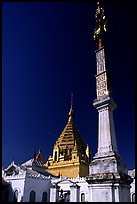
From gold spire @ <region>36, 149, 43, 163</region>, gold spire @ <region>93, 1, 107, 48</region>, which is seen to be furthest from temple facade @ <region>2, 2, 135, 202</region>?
gold spire @ <region>36, 149, 43, 163</region>

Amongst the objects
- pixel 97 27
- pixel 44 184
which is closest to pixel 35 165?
pixel 44 184

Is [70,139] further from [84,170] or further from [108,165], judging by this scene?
[108,165]

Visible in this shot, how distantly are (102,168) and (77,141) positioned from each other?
23.8 m

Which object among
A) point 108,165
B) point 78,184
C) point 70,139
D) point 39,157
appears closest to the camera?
point 108,165

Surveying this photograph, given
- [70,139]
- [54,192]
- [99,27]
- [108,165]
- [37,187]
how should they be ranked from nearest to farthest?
[108,165]
[99,27]
[37,187]
[54,192]
[70,139]

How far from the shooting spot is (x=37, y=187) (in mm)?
22547

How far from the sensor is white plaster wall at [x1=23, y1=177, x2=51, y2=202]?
69.2 feet

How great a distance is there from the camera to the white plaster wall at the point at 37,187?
2109 centimetres

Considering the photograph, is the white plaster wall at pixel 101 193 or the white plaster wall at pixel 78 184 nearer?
the white plaster wall at pixel 101 193

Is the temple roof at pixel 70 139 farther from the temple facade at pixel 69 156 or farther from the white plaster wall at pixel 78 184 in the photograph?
the white plaster wall at pixel 78 184

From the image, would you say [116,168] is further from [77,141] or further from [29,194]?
[77,141]

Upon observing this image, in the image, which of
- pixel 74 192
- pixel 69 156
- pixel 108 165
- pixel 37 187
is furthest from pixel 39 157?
pixel 108 165

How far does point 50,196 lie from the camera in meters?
23.0

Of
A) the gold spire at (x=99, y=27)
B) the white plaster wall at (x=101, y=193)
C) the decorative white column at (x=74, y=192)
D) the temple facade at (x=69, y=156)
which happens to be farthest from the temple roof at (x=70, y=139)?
the white plaster wall at (x=101, y=193)
